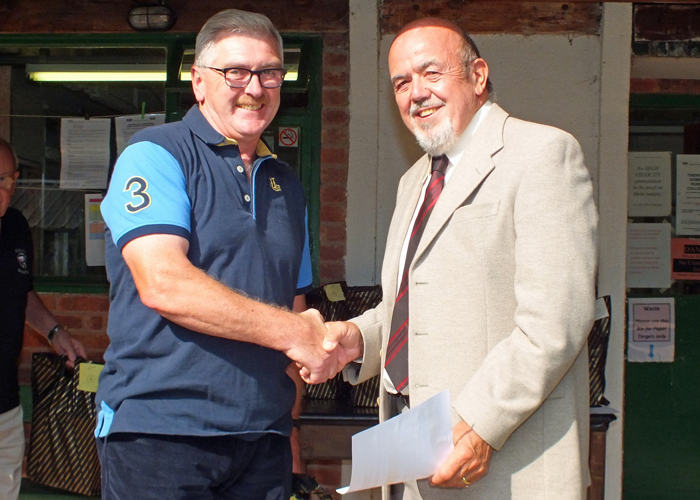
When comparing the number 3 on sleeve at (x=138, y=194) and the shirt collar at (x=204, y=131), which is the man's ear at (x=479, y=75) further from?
the number 3 on sleeve at (x=138, y=194)

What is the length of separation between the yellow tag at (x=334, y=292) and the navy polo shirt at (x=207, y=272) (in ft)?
5.98

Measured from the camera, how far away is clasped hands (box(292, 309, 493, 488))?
1.82 metres

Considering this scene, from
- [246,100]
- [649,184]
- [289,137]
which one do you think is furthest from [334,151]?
[649,184]

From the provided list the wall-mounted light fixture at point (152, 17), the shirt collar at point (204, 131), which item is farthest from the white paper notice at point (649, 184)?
the shirt collar at point (204, 131)

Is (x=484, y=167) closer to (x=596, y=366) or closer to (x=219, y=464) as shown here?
(x=219, y=464)

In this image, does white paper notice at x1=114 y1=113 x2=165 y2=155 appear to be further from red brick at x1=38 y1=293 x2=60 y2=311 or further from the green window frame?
red brick at x1=38 y1=293 x2=60 y2=311

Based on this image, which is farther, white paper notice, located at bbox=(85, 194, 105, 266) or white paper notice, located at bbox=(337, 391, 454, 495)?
white paper notice, located at bbox=(85, 194, 105, 266)

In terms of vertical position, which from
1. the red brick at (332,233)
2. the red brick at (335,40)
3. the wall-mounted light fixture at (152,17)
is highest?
the wall-mounted light fixture at (152,17)

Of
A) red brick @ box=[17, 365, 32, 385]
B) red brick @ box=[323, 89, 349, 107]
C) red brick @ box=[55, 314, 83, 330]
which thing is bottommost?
red brick @ box=[17, 365, 32, 385]

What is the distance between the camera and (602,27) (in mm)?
4363

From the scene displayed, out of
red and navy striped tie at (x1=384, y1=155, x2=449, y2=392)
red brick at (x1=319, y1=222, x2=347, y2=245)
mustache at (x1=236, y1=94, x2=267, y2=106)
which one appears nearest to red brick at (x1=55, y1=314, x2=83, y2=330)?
red brick at (x1=319, y1=222, x2=347, y2=245)

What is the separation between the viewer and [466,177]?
2.00m

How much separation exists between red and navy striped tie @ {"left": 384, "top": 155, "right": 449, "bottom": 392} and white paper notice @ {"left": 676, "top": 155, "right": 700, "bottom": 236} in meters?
3.34

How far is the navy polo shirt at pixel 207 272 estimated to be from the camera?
194 cm
